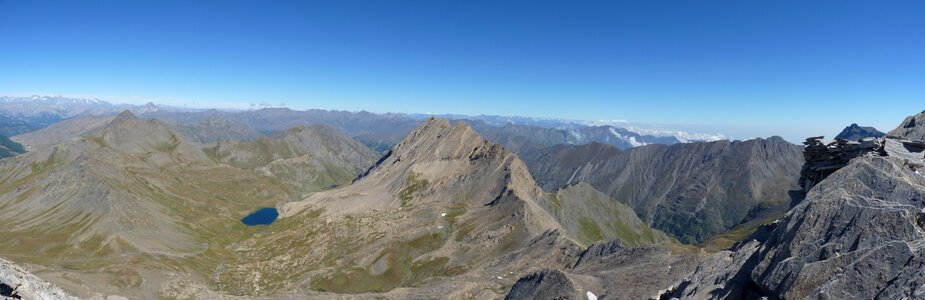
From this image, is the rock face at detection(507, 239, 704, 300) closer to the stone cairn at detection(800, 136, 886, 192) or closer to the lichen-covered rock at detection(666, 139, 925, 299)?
the stone cairn at detection(800, 136, 886, 192)

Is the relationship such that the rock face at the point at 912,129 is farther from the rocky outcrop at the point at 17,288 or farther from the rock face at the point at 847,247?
the rocky outcrop at the point at 17,288

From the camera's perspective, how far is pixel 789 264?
3156 centimetres

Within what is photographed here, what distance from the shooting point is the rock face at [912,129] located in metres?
66.3

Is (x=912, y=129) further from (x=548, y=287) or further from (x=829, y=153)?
(x=548, y=287)

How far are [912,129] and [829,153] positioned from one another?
69.8 ft

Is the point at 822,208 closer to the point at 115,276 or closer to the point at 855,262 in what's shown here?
the point at 855,262

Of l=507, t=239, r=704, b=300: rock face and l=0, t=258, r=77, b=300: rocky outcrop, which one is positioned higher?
l=0, t=258, r=77, b=300: rocky outcrop

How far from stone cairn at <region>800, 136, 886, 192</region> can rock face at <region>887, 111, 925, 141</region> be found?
12226 mm

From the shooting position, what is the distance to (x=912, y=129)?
6862 cm

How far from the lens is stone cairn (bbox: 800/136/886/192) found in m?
53.5

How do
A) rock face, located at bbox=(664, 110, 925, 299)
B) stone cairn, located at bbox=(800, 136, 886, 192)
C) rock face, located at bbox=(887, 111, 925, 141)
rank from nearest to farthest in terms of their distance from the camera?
rock face, located at bbox=(664, 110, 925, 299), stone cairn, located at bbox=(800, 136, 886, 192), rock face, located at bbox=(887, 111, 925, 141)

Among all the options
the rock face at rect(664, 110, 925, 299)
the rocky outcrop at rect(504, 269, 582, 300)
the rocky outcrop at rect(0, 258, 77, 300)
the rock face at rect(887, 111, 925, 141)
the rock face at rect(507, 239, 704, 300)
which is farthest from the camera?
the rock face at rect(507, 239, 704, 300)

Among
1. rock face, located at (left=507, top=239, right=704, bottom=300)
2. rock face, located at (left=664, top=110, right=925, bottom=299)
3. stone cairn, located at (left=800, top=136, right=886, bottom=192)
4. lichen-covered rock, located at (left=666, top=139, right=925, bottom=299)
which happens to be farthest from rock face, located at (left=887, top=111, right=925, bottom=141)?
rock face, located at (left=507, top=239, right=704, bottom=300)

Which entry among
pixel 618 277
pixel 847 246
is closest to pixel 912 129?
pixel 618 277
